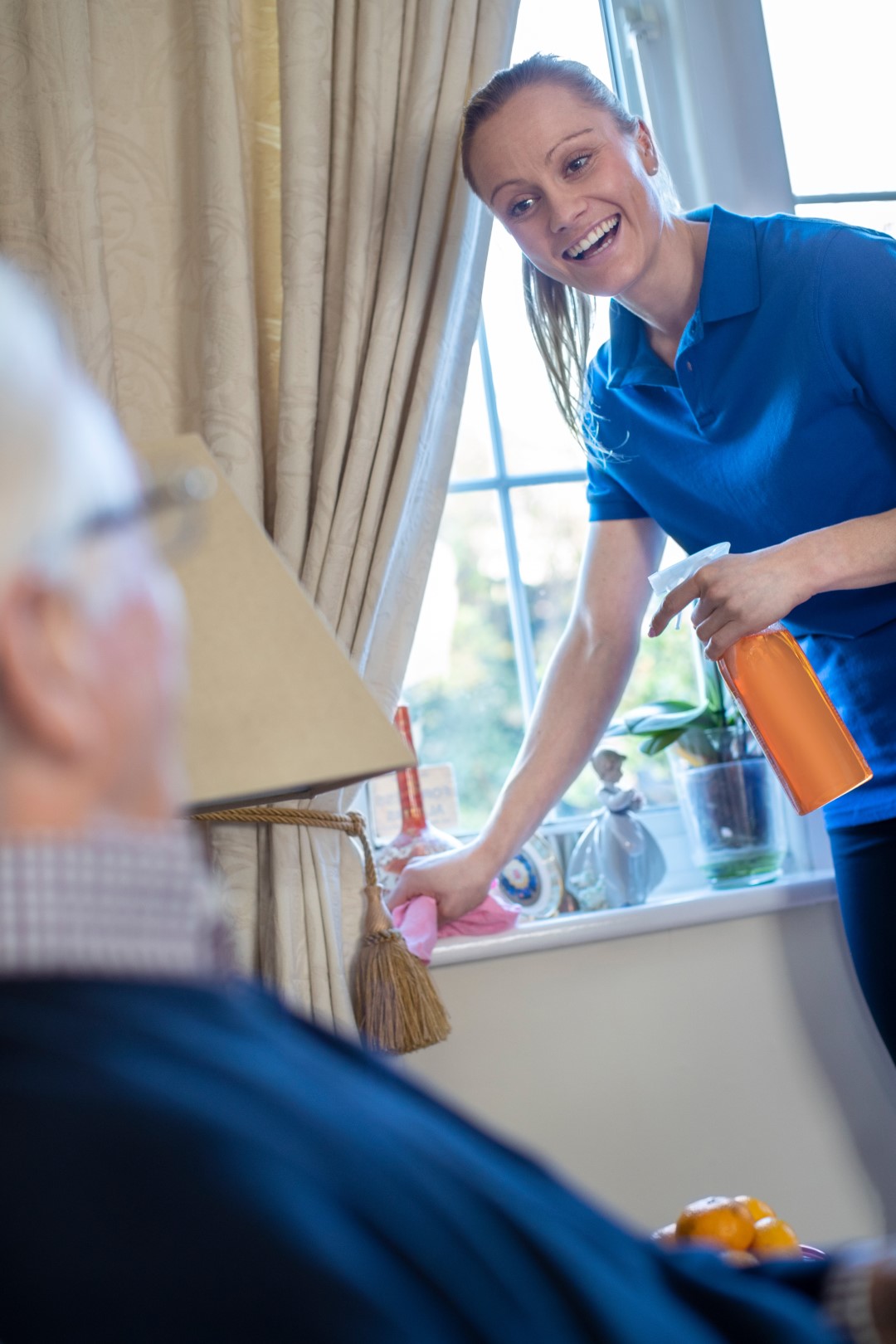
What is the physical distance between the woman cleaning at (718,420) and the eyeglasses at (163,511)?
2.64ft

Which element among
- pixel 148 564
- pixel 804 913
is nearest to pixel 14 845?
pixel 148 564

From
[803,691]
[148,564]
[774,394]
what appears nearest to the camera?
[148,564]

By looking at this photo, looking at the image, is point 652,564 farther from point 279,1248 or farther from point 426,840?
point 279,1248

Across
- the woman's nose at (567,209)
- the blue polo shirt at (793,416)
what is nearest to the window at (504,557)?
the blue polo shirt at (793,416)

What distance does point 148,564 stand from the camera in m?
0.50

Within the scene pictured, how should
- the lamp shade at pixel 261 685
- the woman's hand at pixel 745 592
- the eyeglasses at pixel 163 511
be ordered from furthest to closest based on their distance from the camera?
1. the woman's hand at pixel 745 592
2. the lamp shade at pixel 261 685
3. the eyeglasses at pixel 163 511

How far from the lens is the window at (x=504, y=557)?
6.14ft

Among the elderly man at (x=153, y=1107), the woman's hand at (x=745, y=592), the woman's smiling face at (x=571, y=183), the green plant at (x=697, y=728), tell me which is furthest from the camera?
the green plant at (x=697, y=728)

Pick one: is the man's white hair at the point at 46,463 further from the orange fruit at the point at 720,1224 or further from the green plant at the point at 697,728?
the green plant at the point at 697,728

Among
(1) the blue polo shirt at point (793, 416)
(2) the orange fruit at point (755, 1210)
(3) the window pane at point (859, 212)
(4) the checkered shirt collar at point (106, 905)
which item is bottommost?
(2) the orange fruit at point (755, 1210)

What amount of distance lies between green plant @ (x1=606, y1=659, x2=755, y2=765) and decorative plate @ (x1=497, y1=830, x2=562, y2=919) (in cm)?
22

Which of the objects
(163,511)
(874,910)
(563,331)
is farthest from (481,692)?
(163,511)

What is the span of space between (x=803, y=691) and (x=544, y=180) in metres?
0.69

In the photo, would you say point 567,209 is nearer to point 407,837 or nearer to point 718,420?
point 718,420
